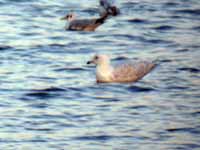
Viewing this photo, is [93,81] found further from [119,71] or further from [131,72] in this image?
[131,72]

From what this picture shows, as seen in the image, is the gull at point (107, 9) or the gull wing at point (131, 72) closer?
the gull wing at point (131, 72)

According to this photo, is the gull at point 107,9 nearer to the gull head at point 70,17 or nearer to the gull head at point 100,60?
the gull head at point 70,17

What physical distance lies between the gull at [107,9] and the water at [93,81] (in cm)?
17

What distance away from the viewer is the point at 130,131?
13.0 metres

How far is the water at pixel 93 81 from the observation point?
12805mm

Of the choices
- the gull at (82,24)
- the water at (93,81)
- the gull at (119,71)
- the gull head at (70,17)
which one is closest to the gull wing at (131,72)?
the gull at (119,71)

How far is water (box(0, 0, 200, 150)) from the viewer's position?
1280cm

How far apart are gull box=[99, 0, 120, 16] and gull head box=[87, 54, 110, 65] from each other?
384cm

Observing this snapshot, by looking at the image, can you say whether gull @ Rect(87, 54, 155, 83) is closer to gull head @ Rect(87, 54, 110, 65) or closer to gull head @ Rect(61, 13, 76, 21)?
gull head @ Rect(87, 54, 110, 65)

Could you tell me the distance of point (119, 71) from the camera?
1620cm

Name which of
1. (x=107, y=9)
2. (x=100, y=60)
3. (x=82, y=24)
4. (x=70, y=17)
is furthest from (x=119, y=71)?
(x=107, y=9)

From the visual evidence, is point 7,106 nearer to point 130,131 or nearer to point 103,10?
point 130,131

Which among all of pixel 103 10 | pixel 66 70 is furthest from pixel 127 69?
pixel 103 10

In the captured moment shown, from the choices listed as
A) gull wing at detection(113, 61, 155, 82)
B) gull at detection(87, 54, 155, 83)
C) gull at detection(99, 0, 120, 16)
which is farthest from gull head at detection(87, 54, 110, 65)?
gull at detection(99, 0, 120, 16)
